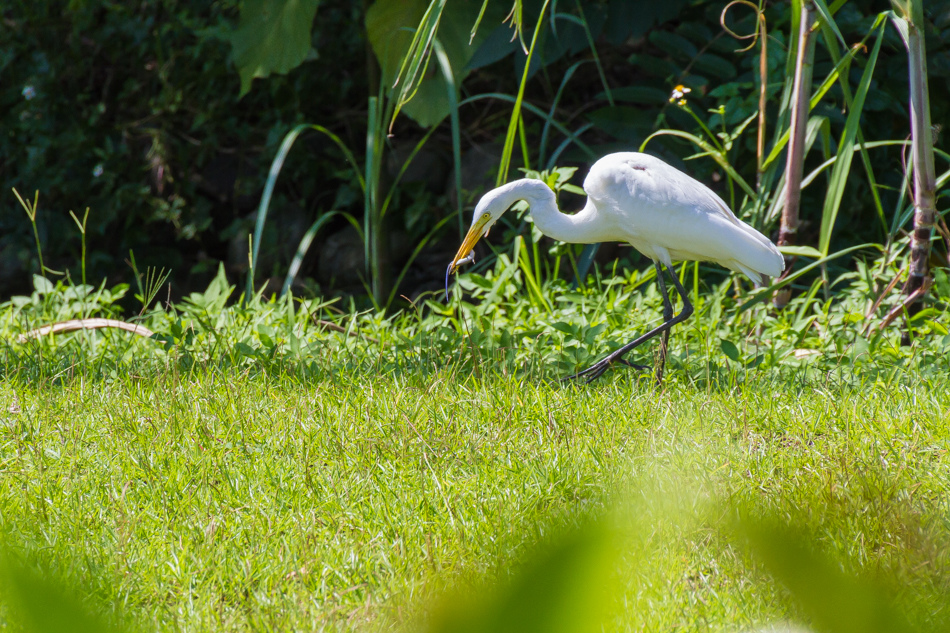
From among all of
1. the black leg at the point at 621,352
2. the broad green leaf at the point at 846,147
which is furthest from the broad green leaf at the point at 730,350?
the broad green leaf at the point at 846,147

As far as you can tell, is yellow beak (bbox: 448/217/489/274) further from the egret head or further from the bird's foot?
the bird's foot

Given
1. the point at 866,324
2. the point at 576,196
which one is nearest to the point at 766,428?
the point at 866,324

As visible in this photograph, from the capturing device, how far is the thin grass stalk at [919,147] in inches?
107

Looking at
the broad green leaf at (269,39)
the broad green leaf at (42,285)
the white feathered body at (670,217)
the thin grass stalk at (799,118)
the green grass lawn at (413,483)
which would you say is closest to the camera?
the green grass lawn at (413,483)

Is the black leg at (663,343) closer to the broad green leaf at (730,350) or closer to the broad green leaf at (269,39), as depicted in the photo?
the broad green leaf at (730,350)

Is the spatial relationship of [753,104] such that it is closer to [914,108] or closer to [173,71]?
[914,108]

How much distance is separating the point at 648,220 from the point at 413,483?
1.16 meters

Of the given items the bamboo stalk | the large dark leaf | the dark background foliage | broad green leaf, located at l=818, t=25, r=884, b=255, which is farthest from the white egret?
the dark background foliage

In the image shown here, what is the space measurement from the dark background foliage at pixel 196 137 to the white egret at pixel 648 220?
2.09m

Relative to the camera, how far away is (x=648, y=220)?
8.79 feet

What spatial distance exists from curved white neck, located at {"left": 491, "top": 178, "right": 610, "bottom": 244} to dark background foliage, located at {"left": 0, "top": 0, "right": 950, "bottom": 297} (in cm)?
209

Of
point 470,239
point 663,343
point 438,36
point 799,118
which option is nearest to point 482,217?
point 470,239

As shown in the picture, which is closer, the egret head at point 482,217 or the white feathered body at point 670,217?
the white feathered body at point 670,217

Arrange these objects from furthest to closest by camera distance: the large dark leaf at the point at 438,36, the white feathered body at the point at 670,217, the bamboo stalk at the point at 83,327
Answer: the large dark leaf at the point at 438,36
the bamboo stalk at the point at 83,327
the white feathered body at the point at 670,217
